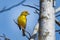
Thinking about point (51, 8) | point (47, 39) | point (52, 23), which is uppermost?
point (51, 8)

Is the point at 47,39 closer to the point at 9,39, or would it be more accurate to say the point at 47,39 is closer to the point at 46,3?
the point at 46,3

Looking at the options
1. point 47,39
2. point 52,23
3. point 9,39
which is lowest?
point 9,39

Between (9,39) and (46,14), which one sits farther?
(9,39)

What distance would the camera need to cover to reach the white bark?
115cm

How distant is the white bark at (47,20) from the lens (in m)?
1.15

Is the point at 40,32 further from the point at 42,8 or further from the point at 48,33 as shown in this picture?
the point at 42,8

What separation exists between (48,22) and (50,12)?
0.08 meters

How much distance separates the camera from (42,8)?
1.19 meters

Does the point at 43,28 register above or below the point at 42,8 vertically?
below

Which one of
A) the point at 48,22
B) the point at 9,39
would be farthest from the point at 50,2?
the point at 9,39

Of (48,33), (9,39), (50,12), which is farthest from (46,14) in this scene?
(9,39)

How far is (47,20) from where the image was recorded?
1180mm

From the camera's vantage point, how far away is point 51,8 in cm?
121

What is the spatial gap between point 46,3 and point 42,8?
0.16 ft
